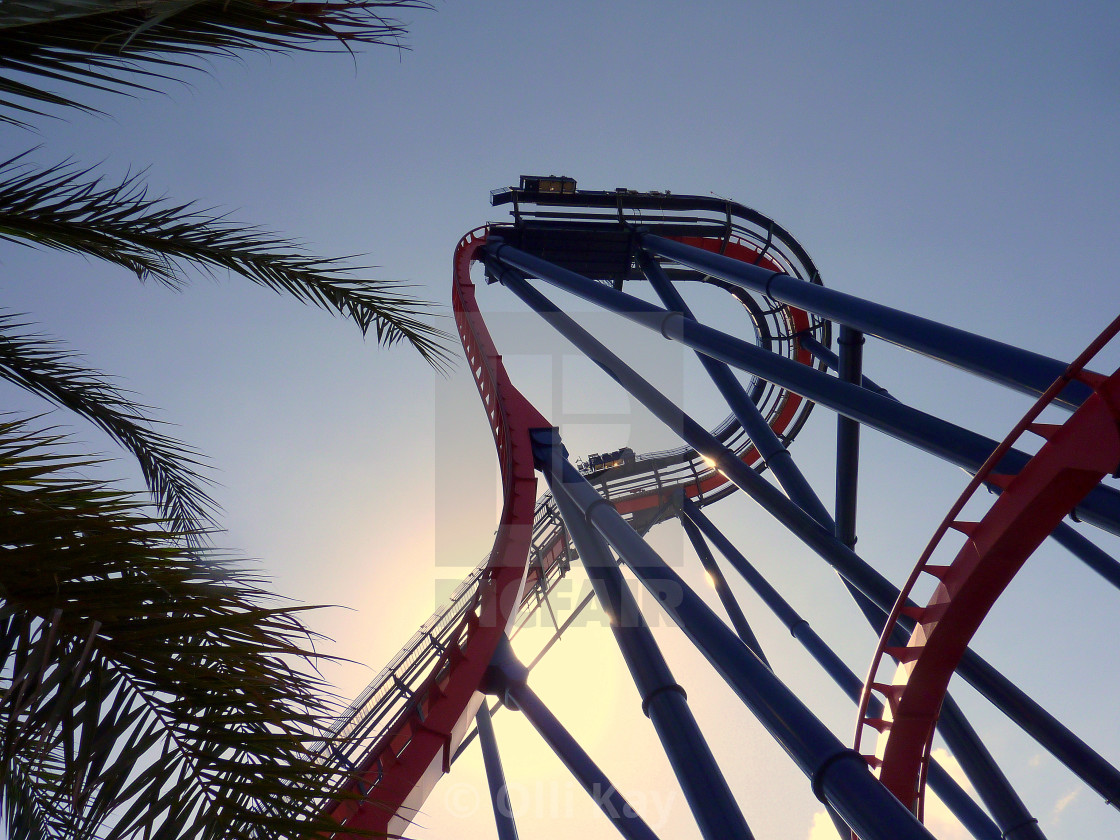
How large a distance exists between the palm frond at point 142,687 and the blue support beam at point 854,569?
4.28 metres

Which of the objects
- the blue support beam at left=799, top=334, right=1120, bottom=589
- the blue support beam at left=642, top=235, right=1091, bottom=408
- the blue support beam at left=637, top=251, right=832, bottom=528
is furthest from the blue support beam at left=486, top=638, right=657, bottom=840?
the blue support beam at left=799, top=334, right=1120, bottom=589

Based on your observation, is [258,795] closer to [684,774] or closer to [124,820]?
[124,820]

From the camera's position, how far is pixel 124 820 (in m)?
1.33

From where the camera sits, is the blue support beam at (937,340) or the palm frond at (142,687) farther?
the blue support beam at (937,340)

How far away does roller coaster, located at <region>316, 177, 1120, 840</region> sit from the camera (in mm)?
4020

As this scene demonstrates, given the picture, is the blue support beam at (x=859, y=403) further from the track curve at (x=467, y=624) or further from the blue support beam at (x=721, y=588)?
the blue support beam at (x=721, y=588)

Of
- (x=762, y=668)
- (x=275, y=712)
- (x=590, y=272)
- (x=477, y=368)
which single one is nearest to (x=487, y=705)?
(x=477, y=368)

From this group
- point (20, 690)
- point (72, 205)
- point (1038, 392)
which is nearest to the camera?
point (20, 690)

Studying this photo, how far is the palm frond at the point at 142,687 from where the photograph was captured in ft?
4.35

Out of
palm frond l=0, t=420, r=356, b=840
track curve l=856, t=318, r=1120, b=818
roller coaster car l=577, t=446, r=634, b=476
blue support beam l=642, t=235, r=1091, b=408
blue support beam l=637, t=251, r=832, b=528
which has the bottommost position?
palm frond l=0, t=420, r=356, b=840

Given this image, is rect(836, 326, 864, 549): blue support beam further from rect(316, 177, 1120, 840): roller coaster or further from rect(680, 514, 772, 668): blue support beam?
rect(680, 514, 772, 668): blue support beam

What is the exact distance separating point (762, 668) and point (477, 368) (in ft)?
17.8

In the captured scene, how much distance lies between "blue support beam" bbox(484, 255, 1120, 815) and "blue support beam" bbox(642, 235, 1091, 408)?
405mm

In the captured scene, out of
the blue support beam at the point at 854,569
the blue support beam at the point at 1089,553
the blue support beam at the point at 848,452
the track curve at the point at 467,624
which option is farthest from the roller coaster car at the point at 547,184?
the blue support beam at the point at 1089,553
